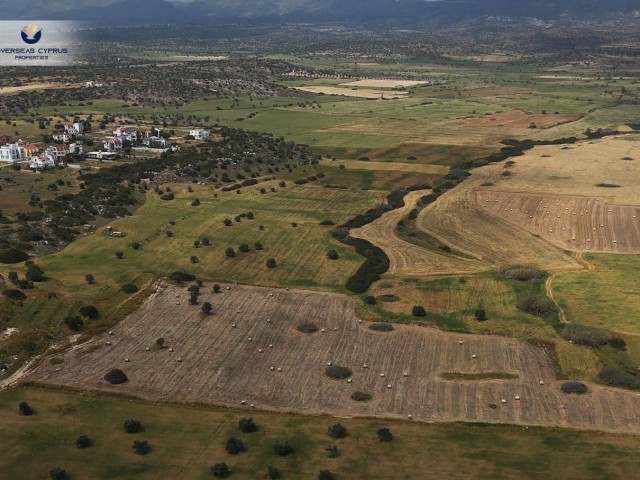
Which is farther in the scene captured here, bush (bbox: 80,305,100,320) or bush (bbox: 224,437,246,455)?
bush (bbox: 80,305,100,320)

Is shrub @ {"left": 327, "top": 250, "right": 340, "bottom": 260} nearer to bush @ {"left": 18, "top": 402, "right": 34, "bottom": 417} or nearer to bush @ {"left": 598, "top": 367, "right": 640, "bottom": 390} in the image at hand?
bush @ {"left": 598, "top": 367, "right": 640, "bottom": 390}

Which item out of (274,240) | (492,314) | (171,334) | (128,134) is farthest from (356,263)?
(128,134)

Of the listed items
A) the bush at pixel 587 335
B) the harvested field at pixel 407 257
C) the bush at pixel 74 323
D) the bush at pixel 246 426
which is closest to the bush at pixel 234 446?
the bush at pixel 246 426

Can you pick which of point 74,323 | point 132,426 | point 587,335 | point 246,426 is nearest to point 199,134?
point 74,323

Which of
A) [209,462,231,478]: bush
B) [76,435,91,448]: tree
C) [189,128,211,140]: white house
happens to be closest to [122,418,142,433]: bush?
[76,435,91,448]: tree

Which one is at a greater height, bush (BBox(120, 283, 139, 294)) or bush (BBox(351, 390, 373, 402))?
bush (BBox(120, 283, 139, 294))

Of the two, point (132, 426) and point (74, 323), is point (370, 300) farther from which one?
point (132, 426)

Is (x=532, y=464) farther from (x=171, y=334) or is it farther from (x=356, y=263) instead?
(x=356, y=263)
